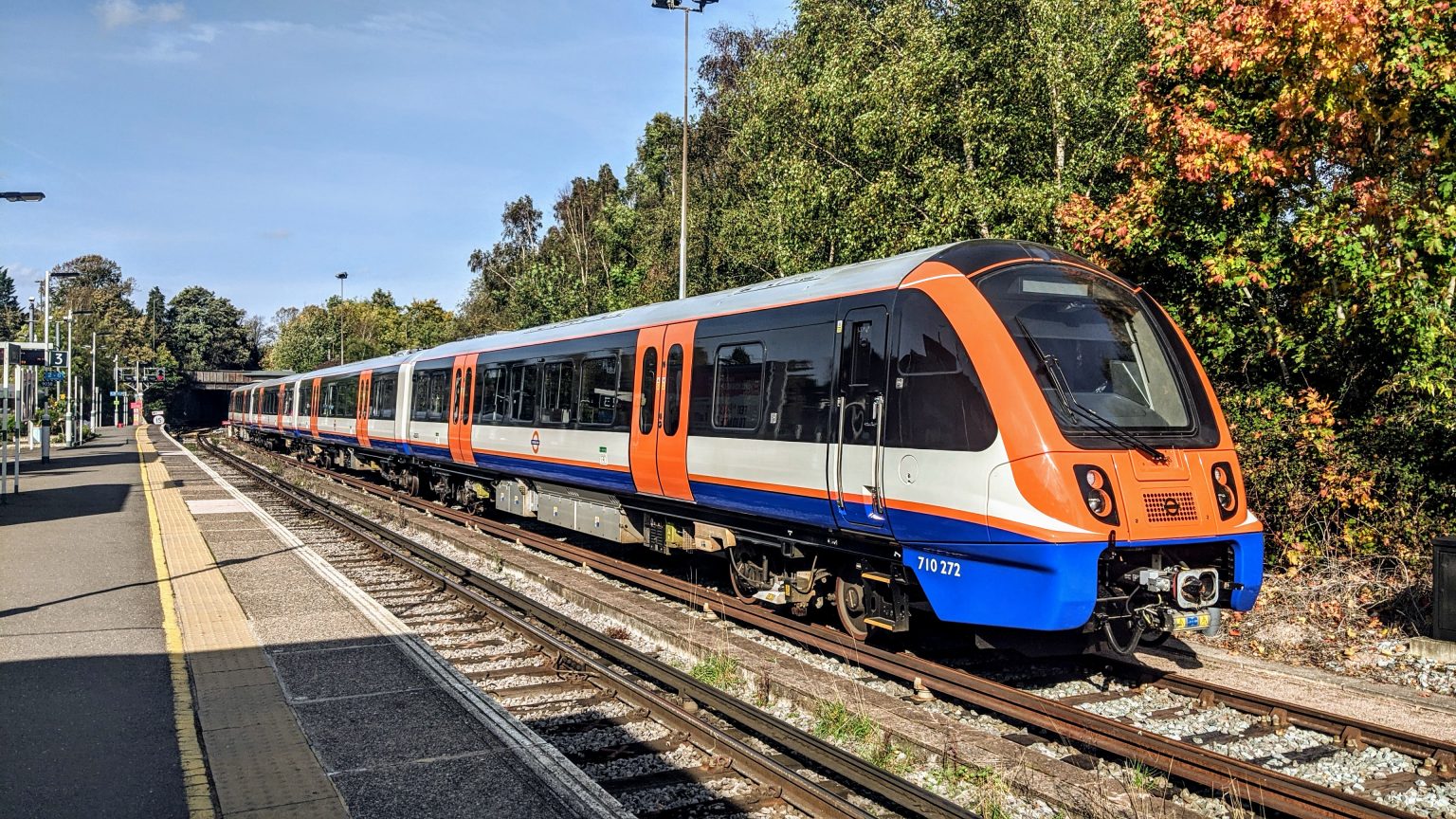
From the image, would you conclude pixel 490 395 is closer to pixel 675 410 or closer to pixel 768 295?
pixel 675 410

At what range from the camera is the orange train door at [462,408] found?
17828 millimetres

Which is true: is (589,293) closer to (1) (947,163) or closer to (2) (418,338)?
(1) (947,163)

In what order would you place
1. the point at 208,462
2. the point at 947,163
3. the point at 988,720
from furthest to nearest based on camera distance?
the point at 208,462 < the point at 947,163 < the point at 988,720

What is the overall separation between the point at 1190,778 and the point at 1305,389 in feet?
23.9

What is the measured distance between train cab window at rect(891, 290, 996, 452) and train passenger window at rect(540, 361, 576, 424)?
6.65 meters

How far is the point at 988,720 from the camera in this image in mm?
6969

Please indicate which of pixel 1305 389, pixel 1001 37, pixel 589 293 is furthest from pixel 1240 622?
pixel 589 293

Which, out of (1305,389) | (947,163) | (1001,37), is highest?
(1001,37)

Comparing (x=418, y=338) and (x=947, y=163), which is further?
(x=418, y=338)

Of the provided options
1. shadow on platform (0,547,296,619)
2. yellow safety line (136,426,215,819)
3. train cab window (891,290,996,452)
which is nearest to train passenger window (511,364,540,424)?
shadow on platform (0,547,296,619)

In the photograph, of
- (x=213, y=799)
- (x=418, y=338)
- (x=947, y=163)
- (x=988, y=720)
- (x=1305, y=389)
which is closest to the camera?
(x=213, y=799)

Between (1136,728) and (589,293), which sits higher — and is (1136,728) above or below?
below

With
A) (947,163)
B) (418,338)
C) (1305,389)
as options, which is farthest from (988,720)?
(418,338)

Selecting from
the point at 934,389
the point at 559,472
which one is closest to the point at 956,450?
the point at 934,389
